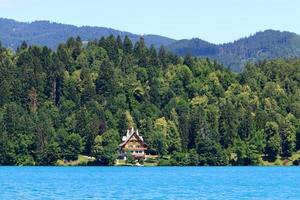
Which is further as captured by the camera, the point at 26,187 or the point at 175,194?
the point at 26,187

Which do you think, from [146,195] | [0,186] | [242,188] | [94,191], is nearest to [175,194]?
[146,195]

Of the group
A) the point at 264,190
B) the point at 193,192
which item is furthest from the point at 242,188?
the point at 193,192

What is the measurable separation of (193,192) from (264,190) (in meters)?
11.0

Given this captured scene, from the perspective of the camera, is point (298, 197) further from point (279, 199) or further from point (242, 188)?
point (242, 188)

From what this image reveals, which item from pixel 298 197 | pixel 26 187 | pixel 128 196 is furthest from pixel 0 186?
pixel 298 197

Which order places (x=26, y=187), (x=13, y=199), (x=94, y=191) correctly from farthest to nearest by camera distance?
(x=26, y=187)
(x=94, y=191)
(x=13, y=199)

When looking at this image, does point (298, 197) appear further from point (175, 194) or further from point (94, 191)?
point (94, 191)

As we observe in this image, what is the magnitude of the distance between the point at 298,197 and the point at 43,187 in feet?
106

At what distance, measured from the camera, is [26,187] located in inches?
3954

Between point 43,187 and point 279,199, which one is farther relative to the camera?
point 43,187

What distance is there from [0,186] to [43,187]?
5.81m

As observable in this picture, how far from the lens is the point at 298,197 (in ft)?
290

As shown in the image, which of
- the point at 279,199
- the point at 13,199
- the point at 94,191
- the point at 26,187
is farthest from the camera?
the point at 26,187

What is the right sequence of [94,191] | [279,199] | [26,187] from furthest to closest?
[26,187] < [94,191] < [279,199]
